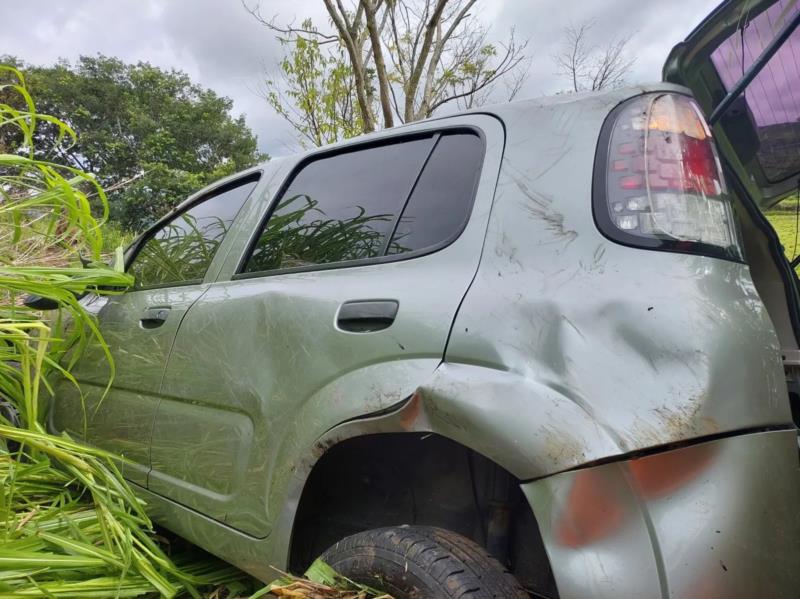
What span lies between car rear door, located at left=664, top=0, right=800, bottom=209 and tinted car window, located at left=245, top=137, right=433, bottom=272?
2.99ft

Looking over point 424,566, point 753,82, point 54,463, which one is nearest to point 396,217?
point 424,566

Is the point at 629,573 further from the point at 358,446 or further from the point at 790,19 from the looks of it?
the point at 790,19

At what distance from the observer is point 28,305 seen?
1.86m

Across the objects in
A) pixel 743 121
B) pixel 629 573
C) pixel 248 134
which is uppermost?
pixel 248 134

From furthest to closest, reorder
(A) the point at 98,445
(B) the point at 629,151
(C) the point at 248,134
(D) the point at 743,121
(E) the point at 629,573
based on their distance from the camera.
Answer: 1. (C) the point at 248,134
2. (A) the point at 98,445
3. (D) the point at 743,121
4. (B) the point at 629,151
5. (E) the point at 629,573

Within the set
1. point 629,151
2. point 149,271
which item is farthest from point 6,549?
point 629,151

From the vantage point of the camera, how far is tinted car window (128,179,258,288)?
6.81ft

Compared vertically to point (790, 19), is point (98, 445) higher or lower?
lower

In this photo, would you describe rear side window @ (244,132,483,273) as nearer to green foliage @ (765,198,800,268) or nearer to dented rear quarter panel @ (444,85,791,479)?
dented rear quarter panel @ (444,85,791,479)

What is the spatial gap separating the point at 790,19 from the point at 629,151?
29.8 inches

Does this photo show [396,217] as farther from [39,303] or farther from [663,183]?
[39,303]

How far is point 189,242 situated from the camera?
7.45 feet

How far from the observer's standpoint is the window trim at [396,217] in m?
1.31

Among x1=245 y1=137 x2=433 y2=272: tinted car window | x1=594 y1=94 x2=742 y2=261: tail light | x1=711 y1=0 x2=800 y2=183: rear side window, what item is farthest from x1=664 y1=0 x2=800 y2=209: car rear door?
x1=245 y1=137 x2=433 y2=272: tinted car window
